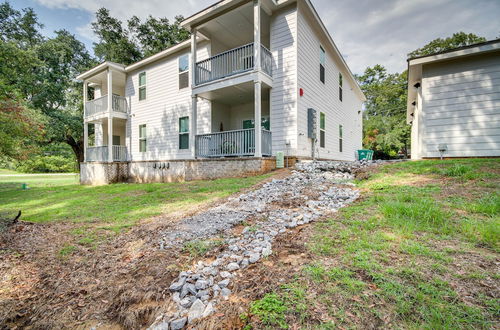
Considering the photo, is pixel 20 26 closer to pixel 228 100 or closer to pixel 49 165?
pixel 49 165

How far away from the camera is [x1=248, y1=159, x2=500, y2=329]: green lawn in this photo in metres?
1.43

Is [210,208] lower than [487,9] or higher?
lower

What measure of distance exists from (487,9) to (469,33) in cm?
1336

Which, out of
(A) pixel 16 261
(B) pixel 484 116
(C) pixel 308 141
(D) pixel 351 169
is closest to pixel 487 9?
(B) pixel 484 116

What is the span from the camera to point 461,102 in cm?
716

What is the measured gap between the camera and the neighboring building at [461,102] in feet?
22.4

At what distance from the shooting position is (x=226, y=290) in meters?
1.88

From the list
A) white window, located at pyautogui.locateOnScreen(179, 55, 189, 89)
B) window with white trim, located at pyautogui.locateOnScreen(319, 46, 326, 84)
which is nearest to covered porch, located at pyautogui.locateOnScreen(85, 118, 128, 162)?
white window, located at pyautogui.locateOnScreen(179, 55, 189, 89)

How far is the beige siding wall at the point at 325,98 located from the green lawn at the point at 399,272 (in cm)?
567

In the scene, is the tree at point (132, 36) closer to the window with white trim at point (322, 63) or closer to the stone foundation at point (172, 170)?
the stone foundation at point (172, 170)

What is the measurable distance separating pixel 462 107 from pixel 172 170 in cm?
1142

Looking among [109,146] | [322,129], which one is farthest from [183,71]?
[322,129]

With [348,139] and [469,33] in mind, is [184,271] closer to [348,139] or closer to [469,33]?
[348,139]

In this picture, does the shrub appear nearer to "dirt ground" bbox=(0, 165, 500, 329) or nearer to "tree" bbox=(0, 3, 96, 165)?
"tree" bbox=(0, 3, 96, 165)
